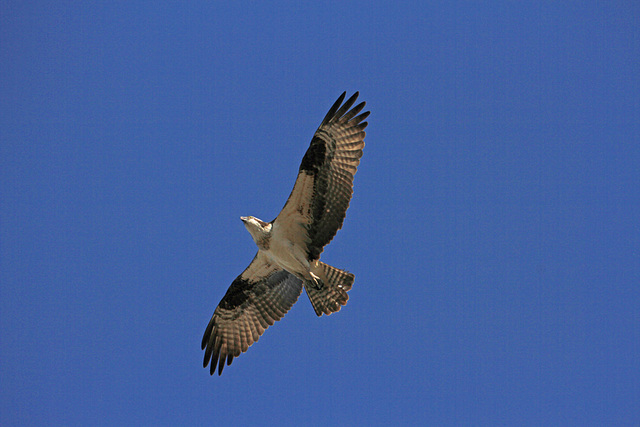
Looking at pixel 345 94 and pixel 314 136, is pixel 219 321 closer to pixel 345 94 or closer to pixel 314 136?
pixel 314 136

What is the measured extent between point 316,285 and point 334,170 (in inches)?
88.8

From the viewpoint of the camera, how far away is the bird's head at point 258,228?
430 inches

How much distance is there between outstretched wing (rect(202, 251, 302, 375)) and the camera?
12.1 m

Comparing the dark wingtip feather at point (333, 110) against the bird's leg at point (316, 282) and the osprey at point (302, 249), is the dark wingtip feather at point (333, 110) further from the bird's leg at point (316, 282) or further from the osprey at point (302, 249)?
the bird's leg at point (316, 282)

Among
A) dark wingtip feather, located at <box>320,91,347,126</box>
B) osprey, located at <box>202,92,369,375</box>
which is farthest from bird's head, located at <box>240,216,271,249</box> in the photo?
dark wingtip feather, located at <box>320,91,347,126</box>

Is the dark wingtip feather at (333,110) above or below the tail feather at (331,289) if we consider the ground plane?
above

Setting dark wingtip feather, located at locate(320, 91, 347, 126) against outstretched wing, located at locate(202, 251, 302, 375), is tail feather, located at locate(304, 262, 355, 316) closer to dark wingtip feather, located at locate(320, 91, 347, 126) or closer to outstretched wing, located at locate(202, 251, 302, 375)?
outstretched wing, located at locate(202, 251, 302, 375)

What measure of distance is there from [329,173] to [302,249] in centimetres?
156

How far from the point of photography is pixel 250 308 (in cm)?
1223

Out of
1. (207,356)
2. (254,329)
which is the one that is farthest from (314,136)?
(207,356)

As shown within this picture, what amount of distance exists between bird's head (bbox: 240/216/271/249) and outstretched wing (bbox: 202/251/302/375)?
1087mm

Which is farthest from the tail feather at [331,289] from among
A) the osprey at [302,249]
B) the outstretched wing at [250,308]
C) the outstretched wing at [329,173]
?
the outstretched wing at [250,308]

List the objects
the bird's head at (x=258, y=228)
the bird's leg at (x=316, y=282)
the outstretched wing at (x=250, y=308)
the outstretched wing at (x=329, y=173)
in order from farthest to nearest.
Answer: the outstretched wing at (x=250, y=308) → the bird's leg at (x=316, y=282) → the bird's head at (x=258, y=228) → the outstretched wing at (x=329, y=173)

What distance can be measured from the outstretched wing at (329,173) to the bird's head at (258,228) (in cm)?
39
